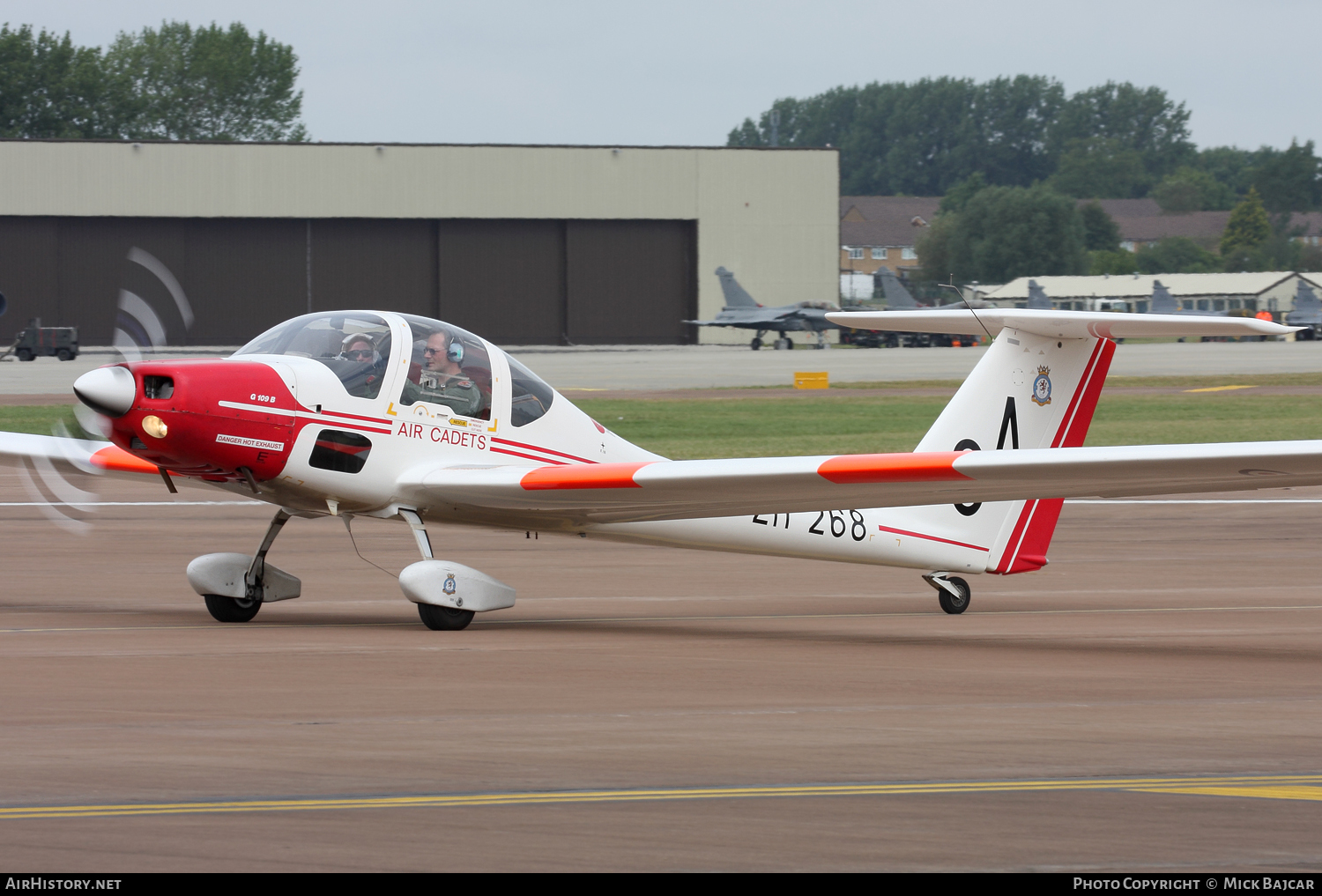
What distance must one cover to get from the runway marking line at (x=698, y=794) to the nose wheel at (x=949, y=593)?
557 centimetres

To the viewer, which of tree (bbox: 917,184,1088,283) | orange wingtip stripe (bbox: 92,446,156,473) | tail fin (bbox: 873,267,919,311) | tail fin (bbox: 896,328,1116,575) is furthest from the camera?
tree (bbox: 917,184,1088,283)

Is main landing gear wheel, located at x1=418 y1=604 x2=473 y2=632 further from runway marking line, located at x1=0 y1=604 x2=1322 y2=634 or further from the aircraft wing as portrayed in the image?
the aircraft wing

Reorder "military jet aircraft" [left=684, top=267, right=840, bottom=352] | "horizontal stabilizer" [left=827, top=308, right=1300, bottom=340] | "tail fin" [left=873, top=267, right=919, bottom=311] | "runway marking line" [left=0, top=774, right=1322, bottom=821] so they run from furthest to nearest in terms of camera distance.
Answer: "military jet aircraft" [left=684, top=267, right=840, bottom=352] < "tail fin" [left=873, top=267, right=919, bottom=311] < "horizontal stabilizer" [left=827, top=308, right=1300, bottom=340] < "runway marking line" [left=0, top=774, right=1322, bottom=821]

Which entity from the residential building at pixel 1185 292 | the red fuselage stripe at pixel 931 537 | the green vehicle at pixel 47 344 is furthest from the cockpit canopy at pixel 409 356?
the residential building at pixel 1185 292

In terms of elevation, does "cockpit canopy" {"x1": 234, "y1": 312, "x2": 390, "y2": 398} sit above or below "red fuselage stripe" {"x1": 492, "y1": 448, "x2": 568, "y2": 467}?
above

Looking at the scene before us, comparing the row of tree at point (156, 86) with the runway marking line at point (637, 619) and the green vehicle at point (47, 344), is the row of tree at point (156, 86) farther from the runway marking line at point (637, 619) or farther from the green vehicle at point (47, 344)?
the runway marking line at point (637, 619)

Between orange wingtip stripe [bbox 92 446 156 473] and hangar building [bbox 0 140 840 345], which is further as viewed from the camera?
hangar building [bbox 0 140 840 345]

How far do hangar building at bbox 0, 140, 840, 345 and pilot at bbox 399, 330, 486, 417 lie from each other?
210 feet

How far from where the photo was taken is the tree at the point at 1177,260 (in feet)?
529

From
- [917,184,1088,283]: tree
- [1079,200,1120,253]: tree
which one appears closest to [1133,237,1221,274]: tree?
[1079,200,1120,253]: tree

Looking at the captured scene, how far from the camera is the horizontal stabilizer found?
410 inches

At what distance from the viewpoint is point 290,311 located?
77.1 meters

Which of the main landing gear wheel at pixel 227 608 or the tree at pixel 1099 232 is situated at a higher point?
the tree at pixel 1099 232

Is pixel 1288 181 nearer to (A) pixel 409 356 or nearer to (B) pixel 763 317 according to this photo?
(B) pixel 763 317
